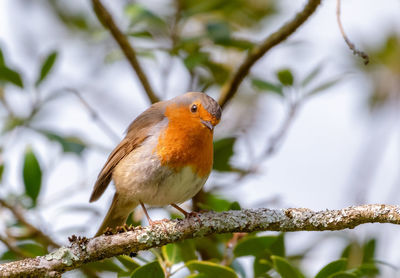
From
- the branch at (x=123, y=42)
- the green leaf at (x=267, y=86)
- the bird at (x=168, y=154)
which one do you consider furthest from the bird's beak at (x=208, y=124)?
the green leaf at (x=267, y=86)

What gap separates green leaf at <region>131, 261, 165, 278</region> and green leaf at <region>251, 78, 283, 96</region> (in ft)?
6.66

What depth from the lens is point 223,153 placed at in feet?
13.7

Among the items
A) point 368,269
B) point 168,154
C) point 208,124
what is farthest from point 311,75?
point 368,269

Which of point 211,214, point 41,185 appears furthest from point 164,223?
point 41,185

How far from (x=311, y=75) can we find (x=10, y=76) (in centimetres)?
230

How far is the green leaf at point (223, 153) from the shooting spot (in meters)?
4.10

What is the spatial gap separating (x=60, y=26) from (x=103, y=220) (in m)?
3.81

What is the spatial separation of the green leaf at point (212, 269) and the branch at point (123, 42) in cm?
170

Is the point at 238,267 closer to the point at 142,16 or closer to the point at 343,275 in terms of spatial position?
the point at 343,275

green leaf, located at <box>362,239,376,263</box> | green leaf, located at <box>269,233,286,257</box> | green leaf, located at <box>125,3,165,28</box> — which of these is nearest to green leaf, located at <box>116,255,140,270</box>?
Answer: green leaf, located at <box>269,233,286,257</box>

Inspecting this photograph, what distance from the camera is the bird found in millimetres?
3697

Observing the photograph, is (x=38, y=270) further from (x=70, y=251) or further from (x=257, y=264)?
(x=257, y=264)

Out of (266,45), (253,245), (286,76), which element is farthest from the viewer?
(286,76)

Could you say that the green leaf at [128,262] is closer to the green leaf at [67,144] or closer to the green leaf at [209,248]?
the green leaf at [209,248]
